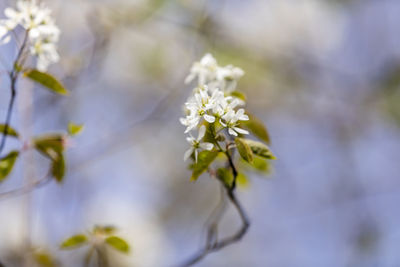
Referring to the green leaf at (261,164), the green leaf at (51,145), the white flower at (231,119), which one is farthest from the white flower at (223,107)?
the green leaf at (51,145)

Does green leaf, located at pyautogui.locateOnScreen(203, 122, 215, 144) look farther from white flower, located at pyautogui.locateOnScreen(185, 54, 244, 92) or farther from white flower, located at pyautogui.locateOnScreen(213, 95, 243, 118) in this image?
white flower, located at pyautogui.locateOnScreen(185, 54, 244, 92)

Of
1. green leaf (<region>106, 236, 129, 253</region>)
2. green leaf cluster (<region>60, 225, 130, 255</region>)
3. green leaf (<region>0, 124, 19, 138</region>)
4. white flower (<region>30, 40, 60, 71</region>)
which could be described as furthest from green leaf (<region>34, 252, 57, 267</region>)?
white flower (<region>30, 40, 60, 71</region>)

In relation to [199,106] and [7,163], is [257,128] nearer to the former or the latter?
[199,106]

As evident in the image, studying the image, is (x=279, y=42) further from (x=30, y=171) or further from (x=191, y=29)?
(x=30, y=171)

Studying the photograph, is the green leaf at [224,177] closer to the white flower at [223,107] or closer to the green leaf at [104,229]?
the white flower at [223,107]

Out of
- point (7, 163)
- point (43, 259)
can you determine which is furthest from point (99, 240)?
point (43, 259)
